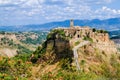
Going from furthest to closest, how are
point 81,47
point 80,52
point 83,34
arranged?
1. point 83,34
2. point 81,47
3. point 80,52

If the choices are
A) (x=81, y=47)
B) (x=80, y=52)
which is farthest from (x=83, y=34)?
(x=80, y=52)

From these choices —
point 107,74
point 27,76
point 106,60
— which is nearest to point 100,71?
point 107,74

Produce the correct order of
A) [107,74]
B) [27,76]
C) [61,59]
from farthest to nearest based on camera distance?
[61,59]
[107,74]
[27,76]

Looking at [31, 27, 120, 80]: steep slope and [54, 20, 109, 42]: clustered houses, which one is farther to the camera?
[54, 20, 109, 42]: clustered houses

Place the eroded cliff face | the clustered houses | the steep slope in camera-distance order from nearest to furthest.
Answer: the steep slope → the eroded cliff face → the clustered houses

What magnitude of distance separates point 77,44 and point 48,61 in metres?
12.5

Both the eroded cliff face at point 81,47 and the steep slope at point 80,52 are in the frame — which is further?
the eroded cliff face at point 81,47

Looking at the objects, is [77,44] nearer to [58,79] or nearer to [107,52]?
[107,52]

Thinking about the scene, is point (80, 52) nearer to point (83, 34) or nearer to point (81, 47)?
point (81, 47)

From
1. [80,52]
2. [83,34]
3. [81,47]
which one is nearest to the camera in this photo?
[80,52]

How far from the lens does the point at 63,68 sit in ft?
368

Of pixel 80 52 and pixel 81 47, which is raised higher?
pixel 81 47

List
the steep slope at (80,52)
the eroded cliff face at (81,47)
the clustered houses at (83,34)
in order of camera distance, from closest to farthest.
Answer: the steep slope at (80,52) < the eroded cliff face at (81,47) < the clustered houses at (83,34)

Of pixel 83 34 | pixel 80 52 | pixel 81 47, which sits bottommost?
pixel 80 52
